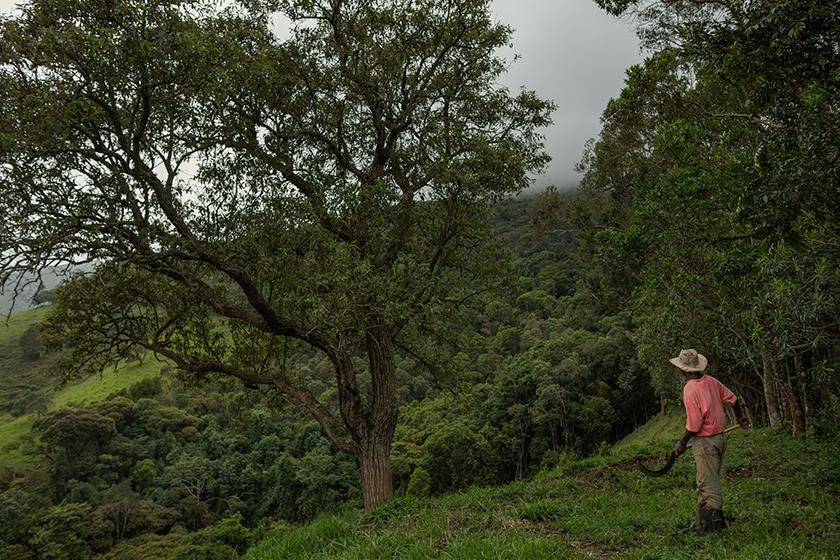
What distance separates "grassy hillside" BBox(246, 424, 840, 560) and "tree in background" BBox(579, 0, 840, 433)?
221 cm

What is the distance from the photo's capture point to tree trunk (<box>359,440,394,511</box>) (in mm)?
10758

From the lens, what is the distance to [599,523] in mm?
6539

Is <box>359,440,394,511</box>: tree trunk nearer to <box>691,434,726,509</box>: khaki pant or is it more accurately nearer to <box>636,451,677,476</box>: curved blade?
<box>636,451,677,476</box>: curved blade

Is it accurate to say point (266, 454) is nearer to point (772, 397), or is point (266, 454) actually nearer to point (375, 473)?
point (772, 397)

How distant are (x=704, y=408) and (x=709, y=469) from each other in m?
0.67

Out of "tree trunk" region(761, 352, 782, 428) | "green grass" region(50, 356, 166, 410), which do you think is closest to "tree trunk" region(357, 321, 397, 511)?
"tree trunk" region(761, 352, 782, 428)

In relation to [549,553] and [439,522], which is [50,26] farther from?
[549,553]

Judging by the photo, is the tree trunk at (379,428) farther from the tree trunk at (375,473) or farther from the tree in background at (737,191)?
the tree in background at (737,191)

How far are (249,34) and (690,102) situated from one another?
11.5 metres

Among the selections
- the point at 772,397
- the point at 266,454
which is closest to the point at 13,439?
the point at 266,454

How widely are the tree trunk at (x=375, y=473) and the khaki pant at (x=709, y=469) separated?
6.34 metres

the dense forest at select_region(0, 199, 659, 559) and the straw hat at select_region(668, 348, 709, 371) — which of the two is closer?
the straw hat at select_region(668, 348, 709, 371)

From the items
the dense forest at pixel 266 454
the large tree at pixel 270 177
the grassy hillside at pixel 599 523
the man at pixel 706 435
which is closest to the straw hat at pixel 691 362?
the man at pixel 706 435

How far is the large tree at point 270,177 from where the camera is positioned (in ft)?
24.3
